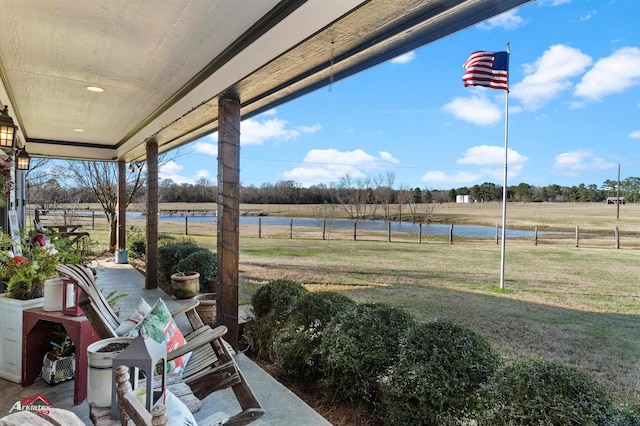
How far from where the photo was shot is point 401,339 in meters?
2.06

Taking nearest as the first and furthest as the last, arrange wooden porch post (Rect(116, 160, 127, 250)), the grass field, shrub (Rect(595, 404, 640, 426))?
shrub (Rect(595, 404, 640, 426)) < the grass field < wooden porch post (Rect(116, 160, 127, 250))

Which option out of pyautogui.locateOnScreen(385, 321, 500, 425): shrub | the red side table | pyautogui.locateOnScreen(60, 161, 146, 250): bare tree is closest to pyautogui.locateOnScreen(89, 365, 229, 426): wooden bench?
the red side table

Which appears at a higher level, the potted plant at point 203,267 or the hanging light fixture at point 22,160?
the hanging light fixture at point 22,160

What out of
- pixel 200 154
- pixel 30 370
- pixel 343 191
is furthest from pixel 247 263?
pixel 30 370

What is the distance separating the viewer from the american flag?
5586 mm

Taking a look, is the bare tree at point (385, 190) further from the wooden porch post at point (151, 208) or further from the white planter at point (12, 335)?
the white planter at point (12, 335)

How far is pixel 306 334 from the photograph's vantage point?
2.61 meters

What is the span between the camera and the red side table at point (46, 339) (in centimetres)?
221

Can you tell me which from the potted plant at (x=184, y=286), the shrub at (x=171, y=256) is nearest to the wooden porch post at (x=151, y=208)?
the shrub at (x=171, y=256)

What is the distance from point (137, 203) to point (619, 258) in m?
13.4

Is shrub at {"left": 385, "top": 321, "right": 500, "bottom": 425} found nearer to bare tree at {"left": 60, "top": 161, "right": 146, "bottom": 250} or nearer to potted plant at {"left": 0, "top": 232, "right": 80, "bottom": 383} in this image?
potted plant at {"left": 0, "top": 232, "right": 80, "bottom": 383}

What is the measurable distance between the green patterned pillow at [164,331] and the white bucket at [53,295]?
2.44 ft

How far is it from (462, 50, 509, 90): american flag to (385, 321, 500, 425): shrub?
4796mm

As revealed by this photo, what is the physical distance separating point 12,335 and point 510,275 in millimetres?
8447
